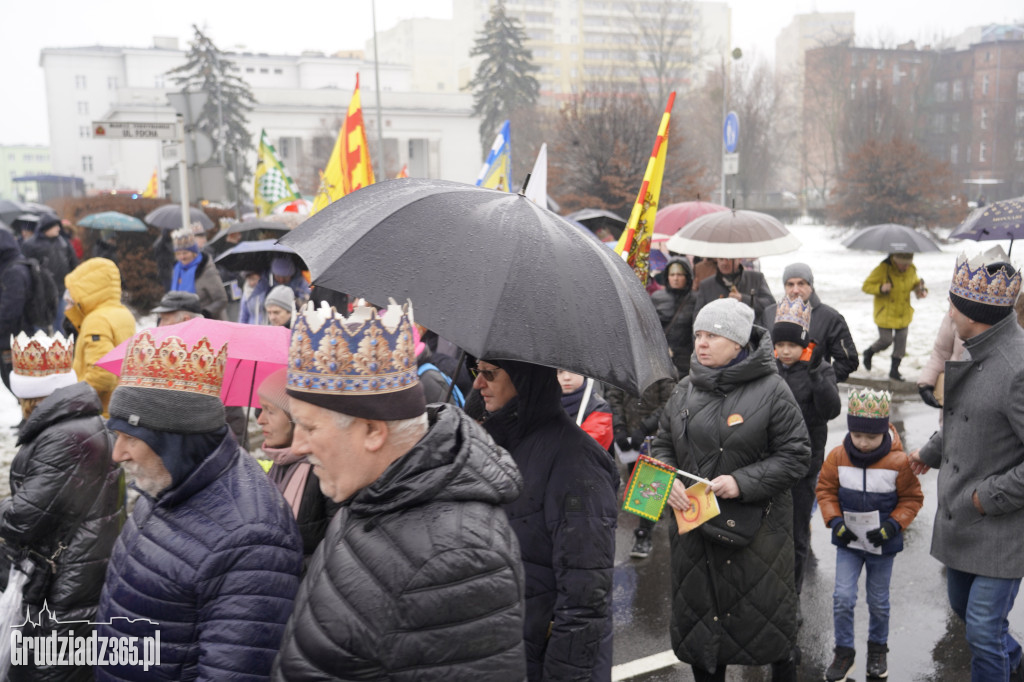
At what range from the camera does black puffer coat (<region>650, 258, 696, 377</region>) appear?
7.04 meters

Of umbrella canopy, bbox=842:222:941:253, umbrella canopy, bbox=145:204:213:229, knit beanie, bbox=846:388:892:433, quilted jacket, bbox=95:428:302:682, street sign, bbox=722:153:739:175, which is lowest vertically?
Answer: knit beanie, bbox=846:388:892:433

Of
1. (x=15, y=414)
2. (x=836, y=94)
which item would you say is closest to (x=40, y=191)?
(x=836, y=94)

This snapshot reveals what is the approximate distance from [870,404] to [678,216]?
5.95 meters

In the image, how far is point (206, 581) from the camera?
85.3 inches

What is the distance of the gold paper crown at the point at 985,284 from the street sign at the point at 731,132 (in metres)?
8.47

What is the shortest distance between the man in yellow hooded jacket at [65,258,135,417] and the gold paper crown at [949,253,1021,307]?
18.0 ft

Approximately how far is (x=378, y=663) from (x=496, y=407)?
1350mm

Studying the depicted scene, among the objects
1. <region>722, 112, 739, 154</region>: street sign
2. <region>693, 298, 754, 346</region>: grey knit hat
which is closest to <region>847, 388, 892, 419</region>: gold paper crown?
<region>693, 298, 754, 346</region>: grey knit hat

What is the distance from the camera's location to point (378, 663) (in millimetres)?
1663

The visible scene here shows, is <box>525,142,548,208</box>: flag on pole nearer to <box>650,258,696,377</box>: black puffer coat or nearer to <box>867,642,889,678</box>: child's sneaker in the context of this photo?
<box>650,258,696,377</box>: black puffer coat

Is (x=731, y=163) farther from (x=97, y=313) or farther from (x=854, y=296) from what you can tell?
(x=97, y=313)

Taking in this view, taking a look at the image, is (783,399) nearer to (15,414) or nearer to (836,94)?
(15,414)

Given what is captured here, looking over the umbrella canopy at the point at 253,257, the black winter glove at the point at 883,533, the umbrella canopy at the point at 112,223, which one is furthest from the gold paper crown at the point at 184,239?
the black winter glove at the point at 883,533

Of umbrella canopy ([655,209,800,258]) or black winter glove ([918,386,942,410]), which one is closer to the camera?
black winter glove ([918,386,942,410])
